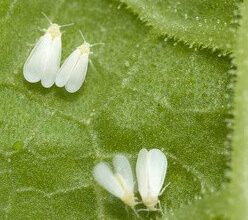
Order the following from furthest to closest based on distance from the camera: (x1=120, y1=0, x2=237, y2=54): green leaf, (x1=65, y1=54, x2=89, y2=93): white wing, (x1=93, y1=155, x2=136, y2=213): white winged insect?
(x1=65, y1=54, x2=89, y2=93): white wing
(x1=120, y1=0, x2=237, y2=54): green leaf
(x1=93, y1=155, x2=136, y2=213): white winged insect

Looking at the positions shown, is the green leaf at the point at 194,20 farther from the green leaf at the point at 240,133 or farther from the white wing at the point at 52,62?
the white wing at the point at 52,62

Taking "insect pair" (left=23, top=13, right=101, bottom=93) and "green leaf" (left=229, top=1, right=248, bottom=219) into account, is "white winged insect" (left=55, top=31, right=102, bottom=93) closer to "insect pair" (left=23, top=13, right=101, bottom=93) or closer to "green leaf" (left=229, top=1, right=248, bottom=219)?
"insect pair" (left=23, top=13, right=101, bottom=93)

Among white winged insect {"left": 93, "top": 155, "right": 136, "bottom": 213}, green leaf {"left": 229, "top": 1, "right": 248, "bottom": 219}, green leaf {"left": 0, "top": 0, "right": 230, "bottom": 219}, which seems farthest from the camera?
green leaf {"left": 0, "top": 0, "right": 230, "bottom": 219}

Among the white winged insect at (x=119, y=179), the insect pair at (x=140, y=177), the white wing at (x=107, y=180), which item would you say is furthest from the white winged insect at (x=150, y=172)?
the white wing at (x=107, y=180)

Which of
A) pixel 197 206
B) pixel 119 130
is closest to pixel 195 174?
pixel 197 206

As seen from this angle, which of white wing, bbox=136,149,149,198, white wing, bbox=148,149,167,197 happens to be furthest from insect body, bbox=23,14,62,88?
white wing, bbox=148,149,167,197

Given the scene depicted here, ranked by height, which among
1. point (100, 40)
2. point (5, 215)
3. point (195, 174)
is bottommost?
point (5, 215)

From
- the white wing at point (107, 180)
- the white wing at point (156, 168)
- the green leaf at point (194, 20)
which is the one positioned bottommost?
the white wing at point (107, 180)

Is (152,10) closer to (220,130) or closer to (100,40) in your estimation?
(100,40)

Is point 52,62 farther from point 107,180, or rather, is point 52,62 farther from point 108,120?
point 107,180
